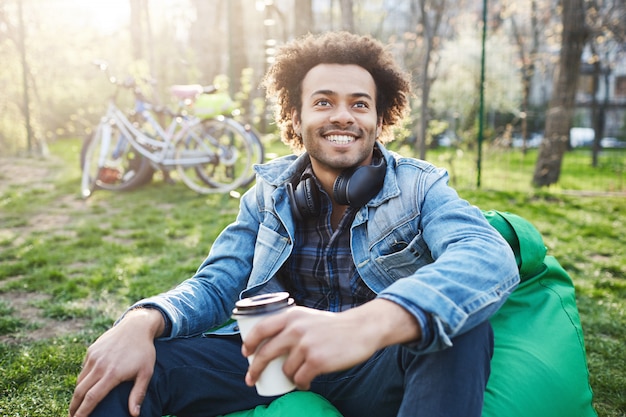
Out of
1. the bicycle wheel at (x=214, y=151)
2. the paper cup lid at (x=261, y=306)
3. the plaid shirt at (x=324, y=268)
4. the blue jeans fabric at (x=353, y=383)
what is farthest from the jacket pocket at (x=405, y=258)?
the bicycle wheel at (x=214, y=151)

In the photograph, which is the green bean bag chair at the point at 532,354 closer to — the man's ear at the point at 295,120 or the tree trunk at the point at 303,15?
the man's ear at the point at 295,120

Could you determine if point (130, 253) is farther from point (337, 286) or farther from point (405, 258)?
point (405, 258)

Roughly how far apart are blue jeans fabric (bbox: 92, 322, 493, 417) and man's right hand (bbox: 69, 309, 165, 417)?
0.11 feet

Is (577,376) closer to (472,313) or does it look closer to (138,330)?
(472,313)

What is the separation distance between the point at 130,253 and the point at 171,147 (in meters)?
2.57

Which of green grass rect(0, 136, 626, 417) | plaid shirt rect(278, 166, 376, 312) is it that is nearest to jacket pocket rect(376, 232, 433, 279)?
plaid shirt rect(278, 166, 376, 312)

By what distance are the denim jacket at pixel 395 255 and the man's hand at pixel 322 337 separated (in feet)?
0.22

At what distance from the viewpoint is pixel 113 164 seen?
7.82m

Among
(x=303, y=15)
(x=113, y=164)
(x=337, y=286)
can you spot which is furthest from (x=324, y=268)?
(x=303, y=15)

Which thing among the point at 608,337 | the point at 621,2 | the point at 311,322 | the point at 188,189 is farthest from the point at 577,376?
the point at 621,2

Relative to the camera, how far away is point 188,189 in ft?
26.7

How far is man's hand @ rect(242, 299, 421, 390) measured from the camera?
1.41 meters

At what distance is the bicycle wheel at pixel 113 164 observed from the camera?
772 cm

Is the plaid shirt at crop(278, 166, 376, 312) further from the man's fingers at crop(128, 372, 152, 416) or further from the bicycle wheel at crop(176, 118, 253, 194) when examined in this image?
the bicycle wheel at crop(176, 118, 253, 194)
